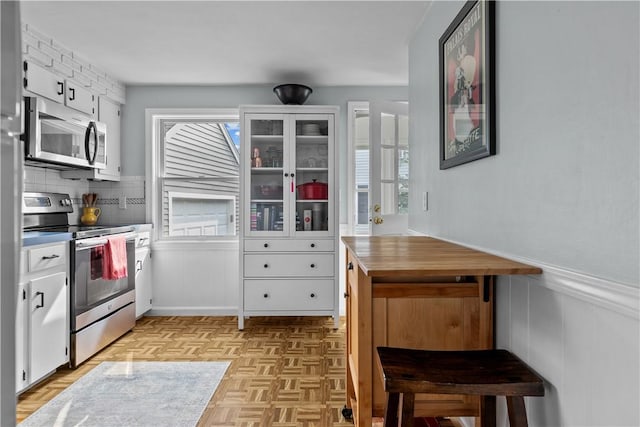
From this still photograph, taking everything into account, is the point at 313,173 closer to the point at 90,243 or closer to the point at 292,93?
the point at 292,93

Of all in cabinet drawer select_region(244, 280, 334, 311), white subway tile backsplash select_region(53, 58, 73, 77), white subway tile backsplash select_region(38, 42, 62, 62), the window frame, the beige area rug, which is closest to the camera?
the beige area rug

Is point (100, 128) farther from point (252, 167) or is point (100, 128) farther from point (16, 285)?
point (16, 285)

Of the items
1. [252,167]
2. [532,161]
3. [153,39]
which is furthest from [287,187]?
[532,161]

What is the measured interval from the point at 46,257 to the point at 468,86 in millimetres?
2407

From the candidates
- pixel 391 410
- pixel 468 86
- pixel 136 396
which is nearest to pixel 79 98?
pixel 136 396

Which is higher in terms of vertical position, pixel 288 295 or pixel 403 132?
pixel 403 132

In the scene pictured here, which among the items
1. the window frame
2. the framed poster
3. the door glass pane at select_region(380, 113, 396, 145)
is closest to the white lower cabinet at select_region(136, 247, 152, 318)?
the window frame

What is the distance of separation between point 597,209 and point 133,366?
273cm

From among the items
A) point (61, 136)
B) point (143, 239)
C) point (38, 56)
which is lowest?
point (143, 239)

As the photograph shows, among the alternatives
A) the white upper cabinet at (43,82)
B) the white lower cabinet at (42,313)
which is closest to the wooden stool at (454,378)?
the white lower cabinet at (42,313)

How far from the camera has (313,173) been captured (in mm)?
3686

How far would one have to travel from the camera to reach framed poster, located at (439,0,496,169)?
1577 mm

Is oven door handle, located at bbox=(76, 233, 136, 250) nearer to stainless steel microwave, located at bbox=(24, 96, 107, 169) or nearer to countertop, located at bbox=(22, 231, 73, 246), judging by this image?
countertop, located at bbox=(22, 231, 73, 246)

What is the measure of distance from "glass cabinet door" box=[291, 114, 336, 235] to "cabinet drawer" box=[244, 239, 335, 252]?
9cm
